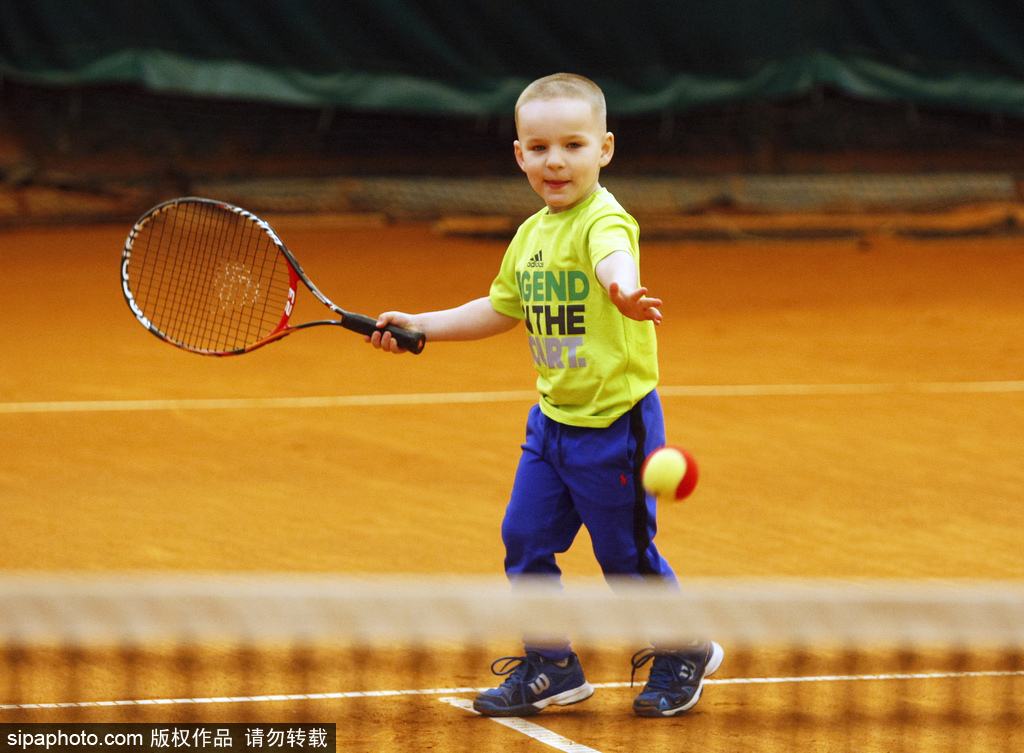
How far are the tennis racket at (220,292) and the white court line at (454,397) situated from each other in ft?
1.00

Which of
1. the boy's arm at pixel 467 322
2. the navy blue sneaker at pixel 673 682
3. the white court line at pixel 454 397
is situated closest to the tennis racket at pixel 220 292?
the boy's arm at pixel 467 322

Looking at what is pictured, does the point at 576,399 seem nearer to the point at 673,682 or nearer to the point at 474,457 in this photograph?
the point at 673,682

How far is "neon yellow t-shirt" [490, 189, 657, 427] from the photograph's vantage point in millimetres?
2953

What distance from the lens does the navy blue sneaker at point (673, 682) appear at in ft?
10.1

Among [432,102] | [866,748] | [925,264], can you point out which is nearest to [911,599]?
[866,748]

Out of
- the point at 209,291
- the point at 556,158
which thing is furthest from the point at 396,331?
the point at 209,291

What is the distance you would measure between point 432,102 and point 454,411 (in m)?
6.87

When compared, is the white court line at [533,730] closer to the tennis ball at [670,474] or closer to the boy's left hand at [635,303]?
the tennis ball at [670,474]

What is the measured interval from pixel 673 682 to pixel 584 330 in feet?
2.73

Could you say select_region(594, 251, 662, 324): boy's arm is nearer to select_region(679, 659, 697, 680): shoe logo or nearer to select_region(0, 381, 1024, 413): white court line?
select_region(679, 659, 697, 680): shoe logo

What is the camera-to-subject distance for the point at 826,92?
13.6 meters

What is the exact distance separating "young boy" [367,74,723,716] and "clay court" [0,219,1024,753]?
13 cm

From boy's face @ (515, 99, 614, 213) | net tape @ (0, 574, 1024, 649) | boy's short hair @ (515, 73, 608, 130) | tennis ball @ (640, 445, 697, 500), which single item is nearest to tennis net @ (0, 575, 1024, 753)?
net tape @ (0, 574, 1024, 649)

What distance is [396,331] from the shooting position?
3088mm
